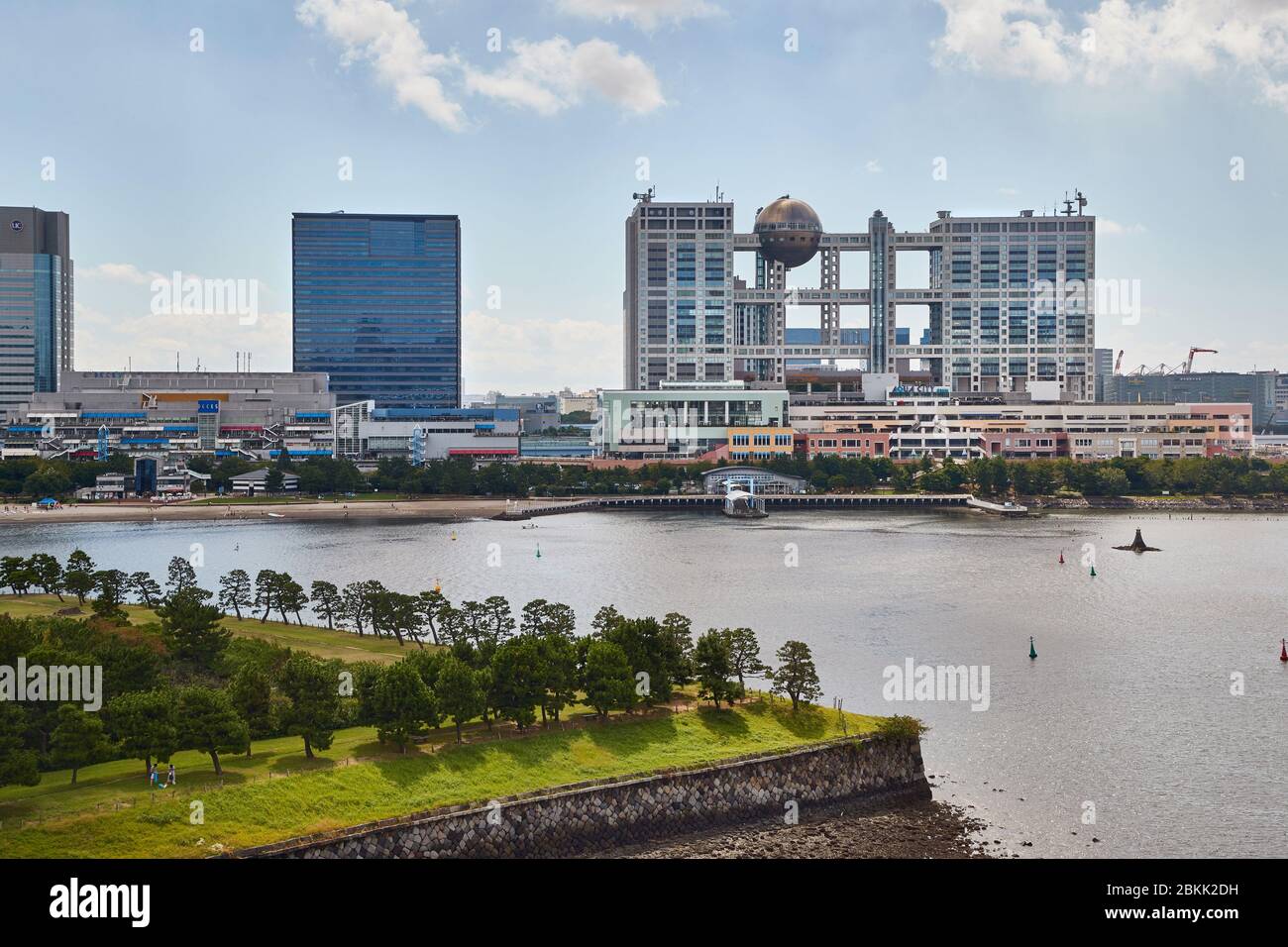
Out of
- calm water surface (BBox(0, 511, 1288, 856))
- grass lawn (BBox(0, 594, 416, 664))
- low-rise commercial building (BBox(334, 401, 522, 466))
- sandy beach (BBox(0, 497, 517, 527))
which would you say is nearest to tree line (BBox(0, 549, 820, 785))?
grass lawn (BBox(0, 594, 416, 664))

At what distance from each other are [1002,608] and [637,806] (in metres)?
28.8

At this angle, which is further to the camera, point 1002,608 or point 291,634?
point 1002,608

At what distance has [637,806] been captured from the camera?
2280 cm

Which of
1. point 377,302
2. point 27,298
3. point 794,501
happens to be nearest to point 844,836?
point 794,501

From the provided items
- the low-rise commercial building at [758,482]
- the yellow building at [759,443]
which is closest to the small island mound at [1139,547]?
the low-rise commercial building at [758,482]

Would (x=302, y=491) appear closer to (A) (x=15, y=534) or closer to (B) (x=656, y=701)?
(A) (x=15, y=534)

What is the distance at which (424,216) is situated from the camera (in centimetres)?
15362

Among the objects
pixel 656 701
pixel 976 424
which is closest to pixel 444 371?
pixel 976 424

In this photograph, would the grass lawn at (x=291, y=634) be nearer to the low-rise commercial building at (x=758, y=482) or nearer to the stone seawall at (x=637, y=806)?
the stone seawall at (x=637, y=806)

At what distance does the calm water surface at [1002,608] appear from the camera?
25312 mm

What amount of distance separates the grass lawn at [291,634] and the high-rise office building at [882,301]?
338 feet

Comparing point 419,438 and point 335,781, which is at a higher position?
point 419,438

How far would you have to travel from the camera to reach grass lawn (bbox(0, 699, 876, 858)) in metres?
19.2

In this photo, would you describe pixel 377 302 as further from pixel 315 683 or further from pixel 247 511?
pixel 315 683
